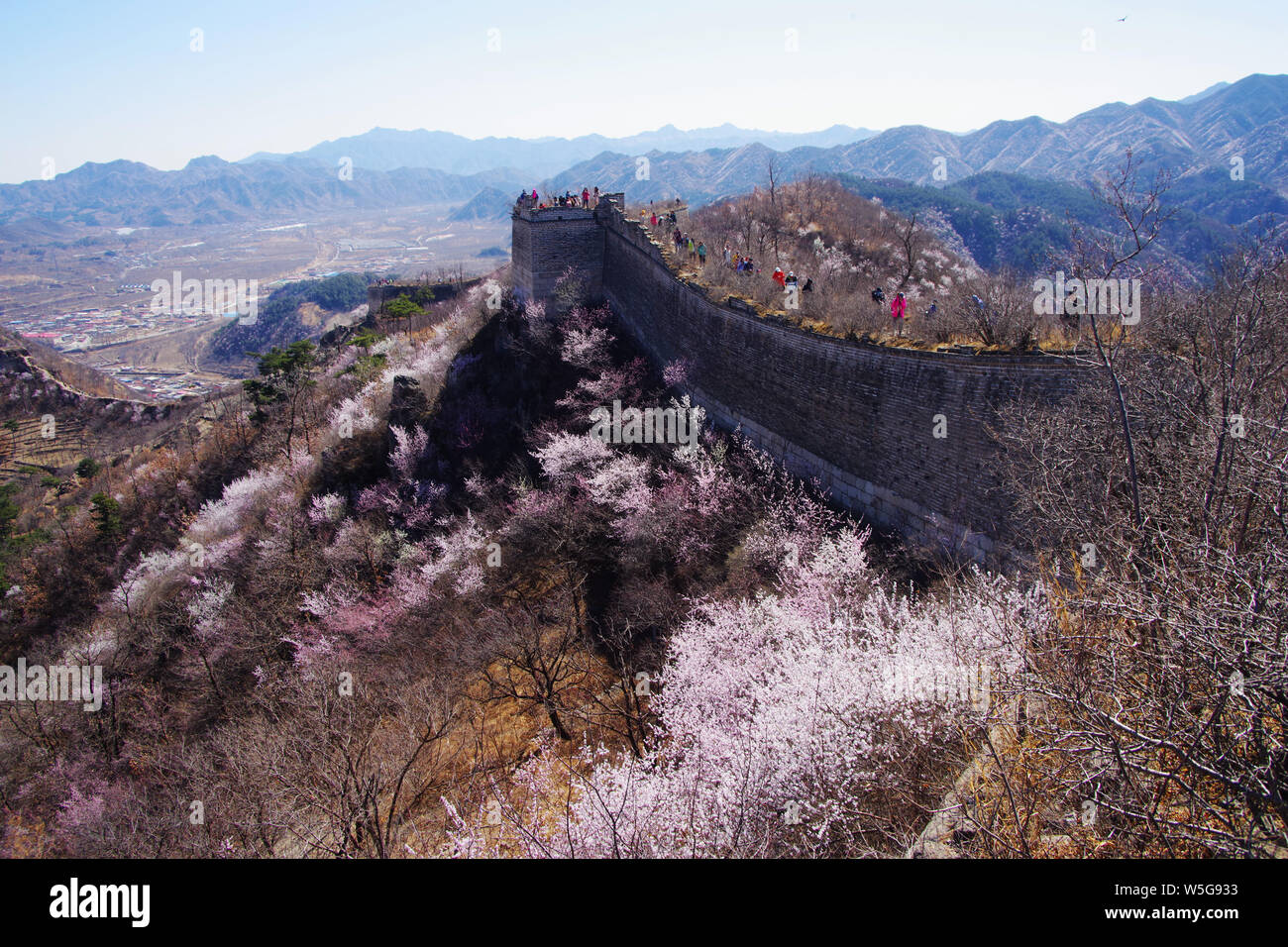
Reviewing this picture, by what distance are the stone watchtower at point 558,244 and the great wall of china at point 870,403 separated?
4729 mm

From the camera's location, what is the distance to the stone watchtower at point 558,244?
27.6m

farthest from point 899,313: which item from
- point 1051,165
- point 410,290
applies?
point 1051,165

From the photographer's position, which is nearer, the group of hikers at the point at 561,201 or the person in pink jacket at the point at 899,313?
the person in pink jacket at the point at 899,313

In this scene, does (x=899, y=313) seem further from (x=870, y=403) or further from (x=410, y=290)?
(x=410, y=290)

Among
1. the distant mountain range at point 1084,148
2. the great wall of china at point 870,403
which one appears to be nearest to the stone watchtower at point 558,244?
the great wall of china at point 870,403

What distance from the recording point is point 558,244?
2792cm

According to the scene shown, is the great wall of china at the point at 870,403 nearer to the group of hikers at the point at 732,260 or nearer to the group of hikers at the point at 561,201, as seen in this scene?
the group of hikers at the point at 732,260

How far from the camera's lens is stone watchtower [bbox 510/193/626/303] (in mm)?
27562

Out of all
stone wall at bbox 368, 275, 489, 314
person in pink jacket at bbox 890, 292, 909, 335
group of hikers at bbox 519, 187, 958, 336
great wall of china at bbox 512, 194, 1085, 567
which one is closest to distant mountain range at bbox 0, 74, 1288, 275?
stone wall at bbox 368, 275, 489, 314

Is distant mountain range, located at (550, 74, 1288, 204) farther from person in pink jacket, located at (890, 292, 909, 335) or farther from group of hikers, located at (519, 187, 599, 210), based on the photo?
person in pink jacket, located at (890, 292, 909, 335)

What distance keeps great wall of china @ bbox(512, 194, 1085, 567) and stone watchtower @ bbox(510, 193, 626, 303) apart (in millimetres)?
4729

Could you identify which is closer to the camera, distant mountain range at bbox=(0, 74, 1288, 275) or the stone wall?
the stone wall
